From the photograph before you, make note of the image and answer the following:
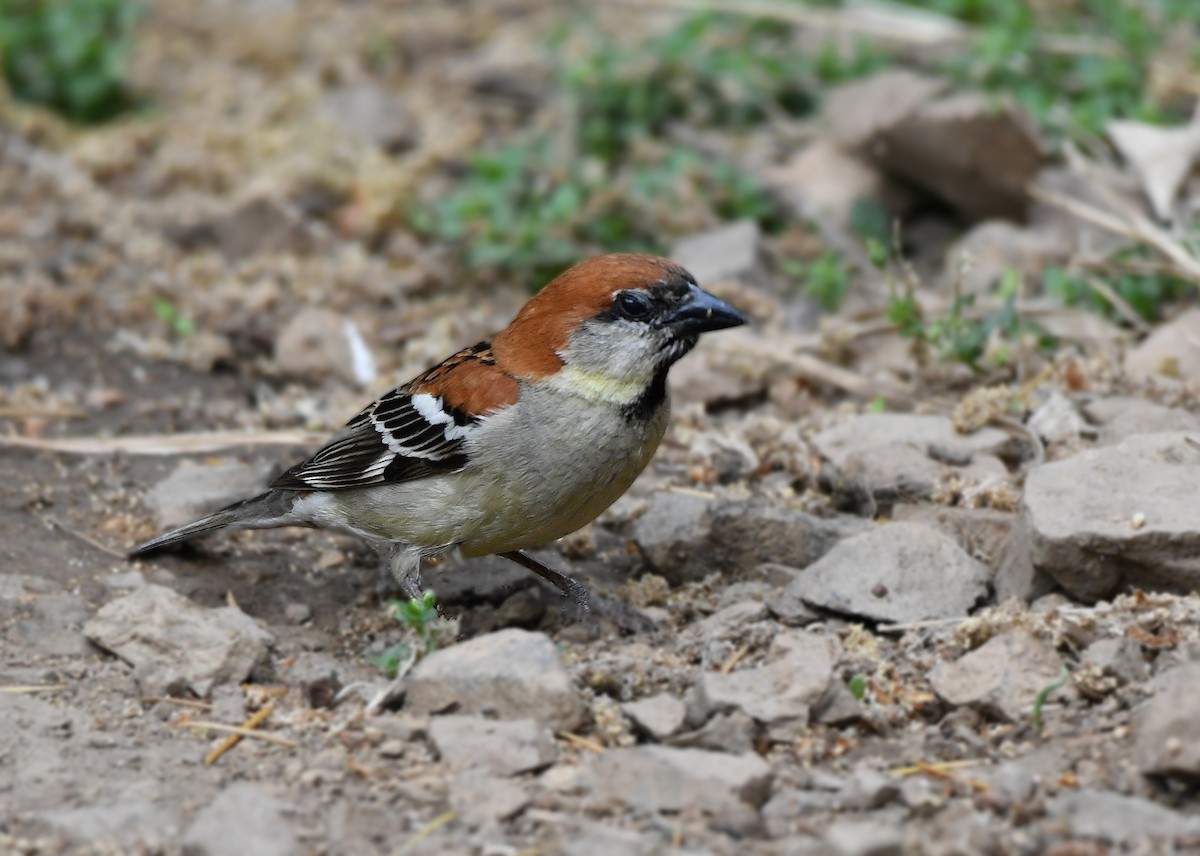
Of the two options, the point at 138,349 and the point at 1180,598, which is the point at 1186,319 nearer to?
the point at 1180,598

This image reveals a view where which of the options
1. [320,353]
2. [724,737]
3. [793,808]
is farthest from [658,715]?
[320,353]

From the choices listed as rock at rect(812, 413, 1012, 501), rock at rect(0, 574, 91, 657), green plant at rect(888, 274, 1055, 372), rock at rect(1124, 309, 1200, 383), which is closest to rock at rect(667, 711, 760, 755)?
rock at rect(812, 413, 1012, 501)

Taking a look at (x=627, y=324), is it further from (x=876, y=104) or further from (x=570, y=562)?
(x=876, y=104)

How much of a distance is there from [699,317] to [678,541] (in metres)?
0.85

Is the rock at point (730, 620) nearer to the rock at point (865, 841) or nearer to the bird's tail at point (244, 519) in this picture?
the rock at point (865, 841)

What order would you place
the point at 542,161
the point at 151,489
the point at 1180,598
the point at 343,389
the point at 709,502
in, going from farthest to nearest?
the point at 542,161
the point at 343,389
the point at 151,489
the point at 709,502
the point at 1180,598

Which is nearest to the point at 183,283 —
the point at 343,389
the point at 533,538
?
the point at 343,389

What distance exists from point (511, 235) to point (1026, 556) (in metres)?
4.01

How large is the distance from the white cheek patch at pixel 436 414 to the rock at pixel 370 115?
4005mm

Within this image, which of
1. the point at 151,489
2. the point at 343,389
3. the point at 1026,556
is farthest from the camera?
the point at 343,389

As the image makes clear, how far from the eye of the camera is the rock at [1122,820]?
3281 mm

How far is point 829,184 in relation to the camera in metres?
8.23

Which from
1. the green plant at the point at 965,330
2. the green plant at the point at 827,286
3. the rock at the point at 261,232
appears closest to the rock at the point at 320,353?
the rock at the point at 261,232

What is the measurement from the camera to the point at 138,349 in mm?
7301
